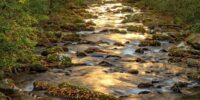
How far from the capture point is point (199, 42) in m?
29.7

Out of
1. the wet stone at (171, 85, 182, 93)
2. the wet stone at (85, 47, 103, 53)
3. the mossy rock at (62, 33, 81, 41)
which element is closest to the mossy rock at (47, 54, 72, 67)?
the wet stone at (85, 47, 103, 53)

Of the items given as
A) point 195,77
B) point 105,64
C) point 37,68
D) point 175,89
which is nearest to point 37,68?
point 37,68

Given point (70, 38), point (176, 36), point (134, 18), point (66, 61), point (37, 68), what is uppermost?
point (37, 68)

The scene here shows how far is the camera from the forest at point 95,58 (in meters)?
18.3

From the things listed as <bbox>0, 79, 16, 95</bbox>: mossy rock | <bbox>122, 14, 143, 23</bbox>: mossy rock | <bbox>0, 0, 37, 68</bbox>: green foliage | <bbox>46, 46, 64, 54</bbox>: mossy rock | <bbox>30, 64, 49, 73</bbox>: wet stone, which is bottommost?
<bbox>122, 14, 143, 23</bbox>: mossy rock

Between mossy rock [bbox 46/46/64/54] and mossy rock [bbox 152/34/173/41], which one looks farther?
mossy rock [bbox 152/34/173/41]

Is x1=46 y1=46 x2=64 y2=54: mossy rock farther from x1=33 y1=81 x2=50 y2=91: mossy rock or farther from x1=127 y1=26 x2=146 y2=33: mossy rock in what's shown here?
x1=127 y1=26 x2=146 y2=33: mossy rock

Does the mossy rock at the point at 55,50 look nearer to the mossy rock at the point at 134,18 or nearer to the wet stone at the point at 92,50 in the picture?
the wet stone at the point at 92,50

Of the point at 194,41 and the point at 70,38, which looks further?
the point at 70,38

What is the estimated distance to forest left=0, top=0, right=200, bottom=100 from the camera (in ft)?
60.0

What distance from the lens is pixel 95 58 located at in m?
26.1

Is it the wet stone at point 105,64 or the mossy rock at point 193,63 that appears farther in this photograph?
the mossy rock at point 193,63

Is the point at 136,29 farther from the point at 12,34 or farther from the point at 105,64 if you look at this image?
the point at 12,34

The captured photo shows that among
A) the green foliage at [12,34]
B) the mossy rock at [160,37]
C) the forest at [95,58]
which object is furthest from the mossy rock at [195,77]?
the mossy rock at [160,37]
